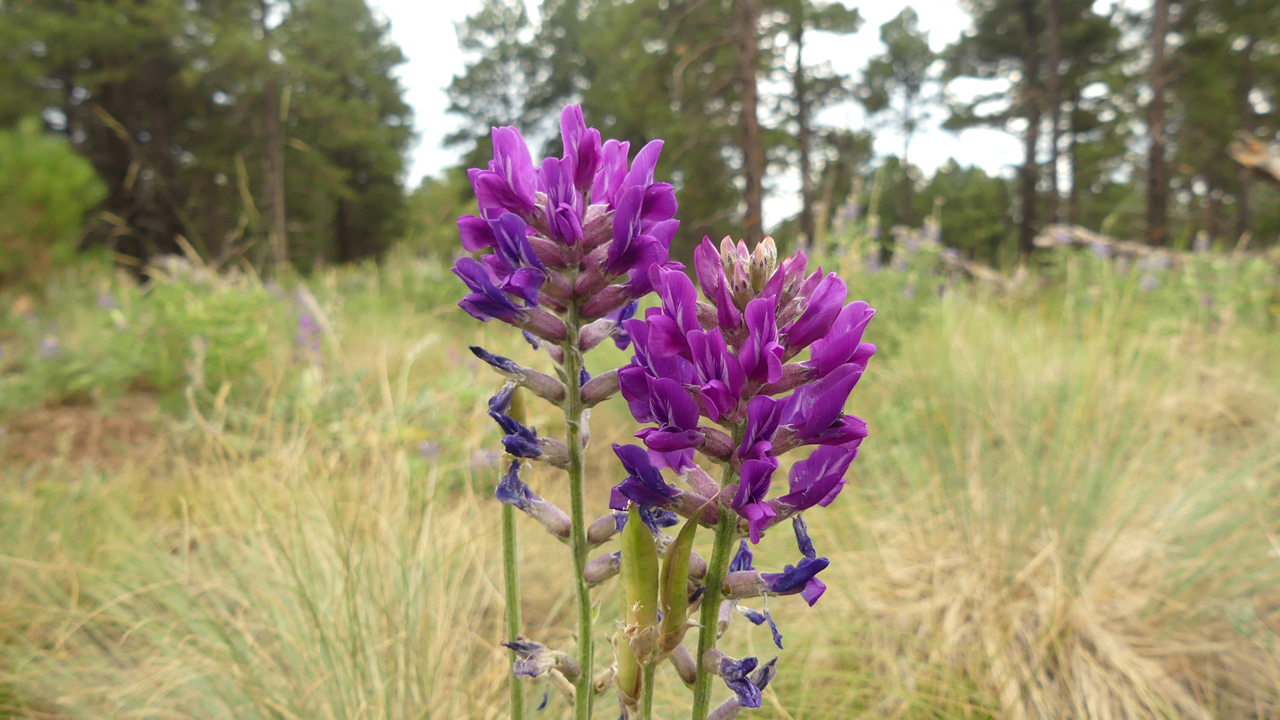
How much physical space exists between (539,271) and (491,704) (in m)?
1.36

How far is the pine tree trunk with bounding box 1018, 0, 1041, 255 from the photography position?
19.0 m

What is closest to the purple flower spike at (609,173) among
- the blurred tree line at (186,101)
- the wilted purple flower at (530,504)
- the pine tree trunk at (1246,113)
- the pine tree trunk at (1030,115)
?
the wilted purple flower at (530,504)

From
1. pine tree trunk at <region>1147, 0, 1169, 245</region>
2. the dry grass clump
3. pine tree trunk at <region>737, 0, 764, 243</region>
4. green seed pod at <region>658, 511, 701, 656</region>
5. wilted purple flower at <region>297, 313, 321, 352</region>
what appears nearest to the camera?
green seed pod at <region>658, 511, 701, 656</region>

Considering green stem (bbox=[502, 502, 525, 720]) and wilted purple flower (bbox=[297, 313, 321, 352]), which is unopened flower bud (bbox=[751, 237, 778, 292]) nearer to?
green stem (bbox=[502, 502, 525, 720])

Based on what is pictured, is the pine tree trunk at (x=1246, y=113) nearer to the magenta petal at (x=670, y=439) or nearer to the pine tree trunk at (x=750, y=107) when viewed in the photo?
Result: the pine tree trunk at (x=750, y=107)

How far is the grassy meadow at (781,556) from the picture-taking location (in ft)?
5.66

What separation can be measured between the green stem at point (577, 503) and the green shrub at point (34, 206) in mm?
10452

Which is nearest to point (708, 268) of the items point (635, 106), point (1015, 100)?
point (635, 106)

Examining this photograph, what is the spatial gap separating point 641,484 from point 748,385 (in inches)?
5.9

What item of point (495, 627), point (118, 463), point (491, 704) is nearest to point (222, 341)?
point (118, 463)

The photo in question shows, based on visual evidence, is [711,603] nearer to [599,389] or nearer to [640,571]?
[640,571]

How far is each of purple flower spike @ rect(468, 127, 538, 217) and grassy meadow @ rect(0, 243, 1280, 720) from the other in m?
1.10

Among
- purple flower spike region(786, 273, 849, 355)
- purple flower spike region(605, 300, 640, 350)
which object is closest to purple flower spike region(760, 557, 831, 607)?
purple flower spike region(786, 273, 849, 355)

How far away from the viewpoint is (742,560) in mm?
813
